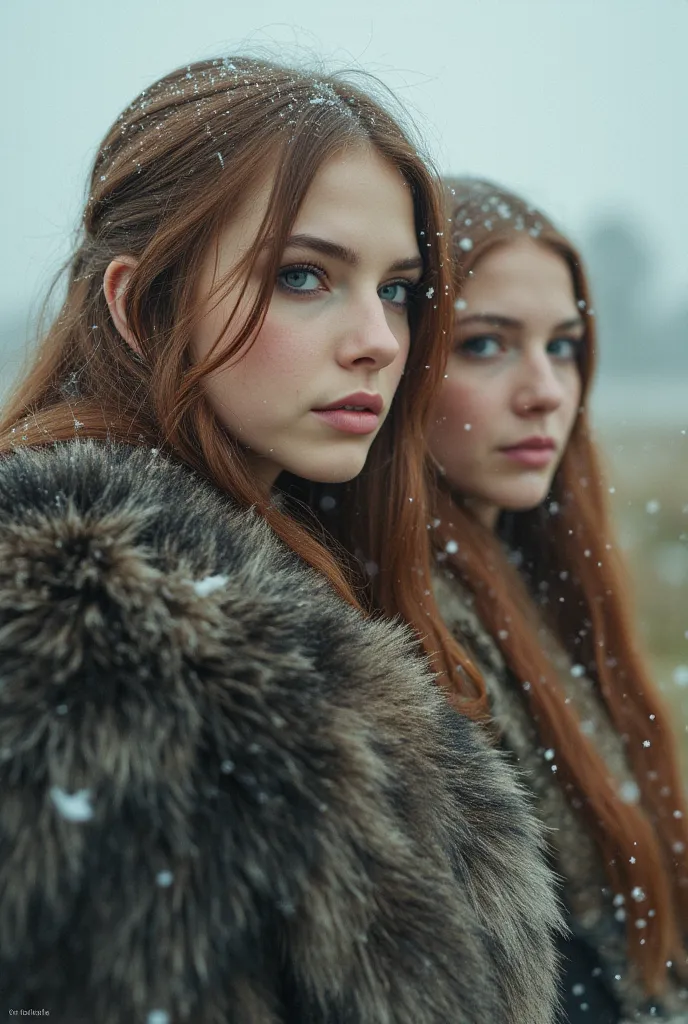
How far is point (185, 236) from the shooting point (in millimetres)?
1166

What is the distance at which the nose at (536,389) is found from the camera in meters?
1.61

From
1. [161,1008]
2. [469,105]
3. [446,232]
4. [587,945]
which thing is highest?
[469,105]

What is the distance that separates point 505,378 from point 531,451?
0.50ft

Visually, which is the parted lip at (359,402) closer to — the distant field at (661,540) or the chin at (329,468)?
the chin at (329,468)

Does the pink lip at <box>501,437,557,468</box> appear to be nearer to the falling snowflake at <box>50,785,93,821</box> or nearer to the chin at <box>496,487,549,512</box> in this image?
the chin at <box>496,487,549,512</box>

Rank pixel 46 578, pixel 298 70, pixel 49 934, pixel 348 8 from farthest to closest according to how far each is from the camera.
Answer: pixel 348 8 < pixel 298 70 < pixel 46 578 < pixel 49 934

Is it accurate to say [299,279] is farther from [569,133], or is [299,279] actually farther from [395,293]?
[569,133]

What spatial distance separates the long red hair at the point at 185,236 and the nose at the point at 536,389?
0.32m

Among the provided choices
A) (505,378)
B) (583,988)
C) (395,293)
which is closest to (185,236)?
(395,293)

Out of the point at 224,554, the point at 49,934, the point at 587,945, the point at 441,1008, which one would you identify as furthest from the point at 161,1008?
the point at 587,945

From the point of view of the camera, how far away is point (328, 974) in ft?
2.39

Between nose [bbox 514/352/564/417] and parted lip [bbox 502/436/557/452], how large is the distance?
48mm

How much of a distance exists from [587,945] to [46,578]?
1.30 m

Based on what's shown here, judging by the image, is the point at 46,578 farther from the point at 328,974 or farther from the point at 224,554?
the point at 328,974
